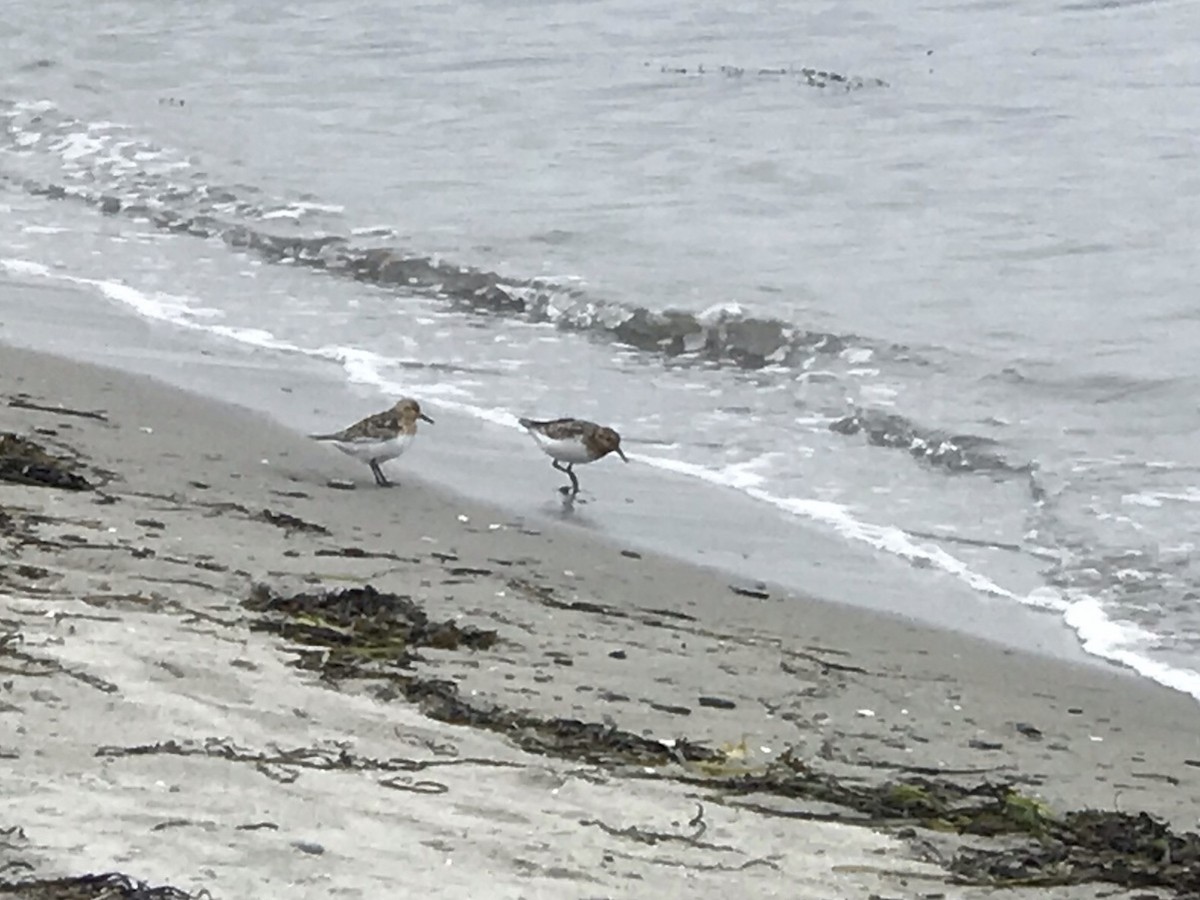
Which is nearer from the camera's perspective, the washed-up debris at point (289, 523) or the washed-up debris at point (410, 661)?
the washed-up debris at point (410, 661)

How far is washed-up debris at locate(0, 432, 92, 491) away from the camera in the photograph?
655cm

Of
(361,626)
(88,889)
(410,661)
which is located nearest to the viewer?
(88,889)

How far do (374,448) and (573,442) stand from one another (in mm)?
772

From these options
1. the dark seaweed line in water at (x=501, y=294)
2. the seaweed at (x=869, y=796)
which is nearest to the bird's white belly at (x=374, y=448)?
the seaweed at (x=869, y=796)

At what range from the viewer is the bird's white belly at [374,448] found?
7629mm

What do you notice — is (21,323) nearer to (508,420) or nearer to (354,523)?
(508,420)

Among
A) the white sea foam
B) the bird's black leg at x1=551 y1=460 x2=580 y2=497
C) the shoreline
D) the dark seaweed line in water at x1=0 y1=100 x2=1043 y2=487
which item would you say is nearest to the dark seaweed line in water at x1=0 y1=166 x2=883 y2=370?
the dark seaweed line in water at x1=0 y1=100 x2=1043 y2=487

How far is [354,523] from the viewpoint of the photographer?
7047mm

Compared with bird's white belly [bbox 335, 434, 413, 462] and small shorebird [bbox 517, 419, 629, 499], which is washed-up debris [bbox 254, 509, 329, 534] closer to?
bird's white belly [bbox 335, 434, 413, 462]

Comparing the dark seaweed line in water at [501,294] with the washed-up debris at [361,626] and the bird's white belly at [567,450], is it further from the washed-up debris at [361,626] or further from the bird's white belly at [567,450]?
the washed-up debris at [361,626]

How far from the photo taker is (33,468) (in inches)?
261

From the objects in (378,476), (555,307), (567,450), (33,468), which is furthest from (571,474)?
(555,307)

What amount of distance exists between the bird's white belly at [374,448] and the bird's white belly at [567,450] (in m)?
0.56

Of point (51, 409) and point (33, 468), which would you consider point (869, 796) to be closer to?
point (33, 468)
